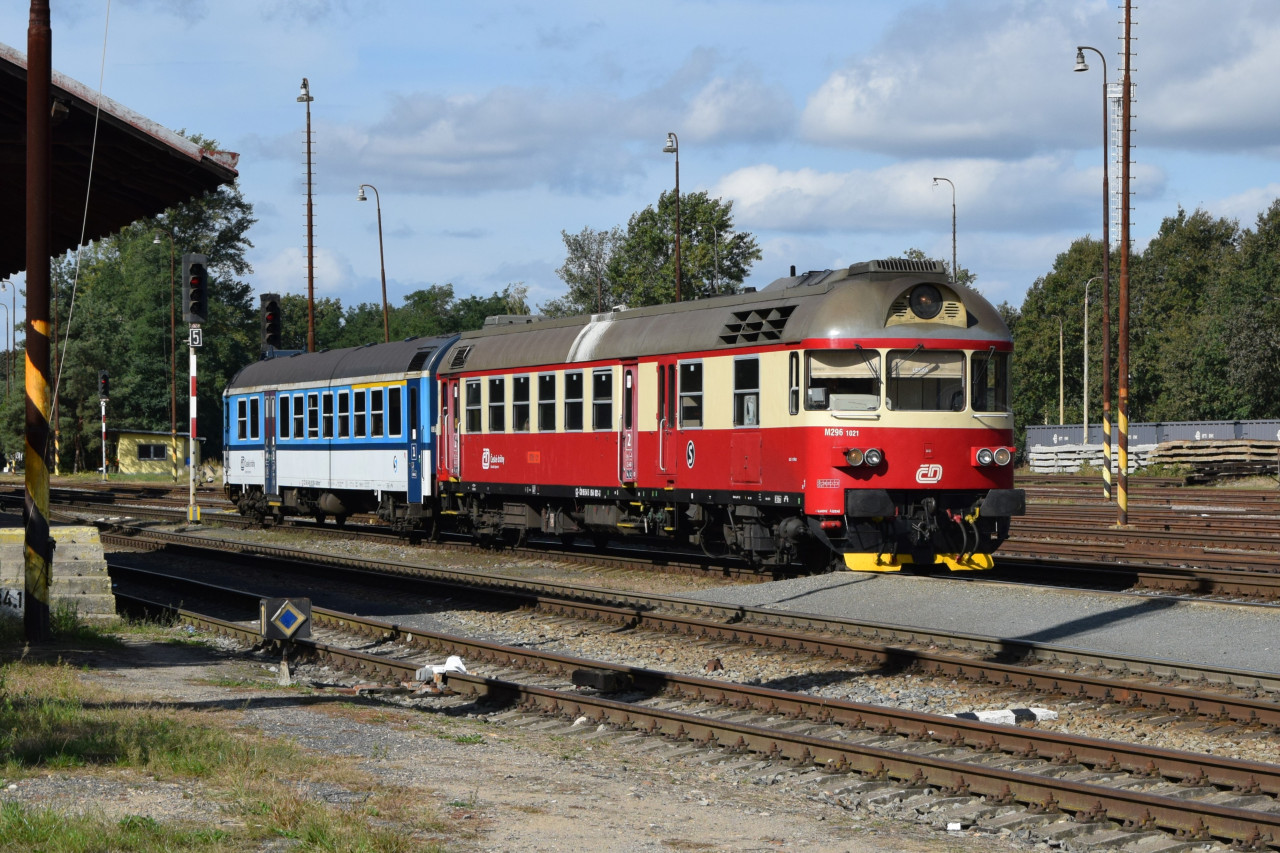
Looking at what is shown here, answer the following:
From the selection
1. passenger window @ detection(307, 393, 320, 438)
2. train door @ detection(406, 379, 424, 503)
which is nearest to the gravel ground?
train door @ detection(406, 379, 424, 503)

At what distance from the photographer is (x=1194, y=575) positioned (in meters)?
17.6

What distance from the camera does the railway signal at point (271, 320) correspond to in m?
33.4

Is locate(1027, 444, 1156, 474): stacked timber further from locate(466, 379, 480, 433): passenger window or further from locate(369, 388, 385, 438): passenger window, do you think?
locate(466, 379, 480, 433): passenger window

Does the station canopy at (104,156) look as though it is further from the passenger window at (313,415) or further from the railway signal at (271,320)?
the railway signal at (271,320)

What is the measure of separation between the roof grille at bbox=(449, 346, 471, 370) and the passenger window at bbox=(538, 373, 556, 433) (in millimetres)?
2661

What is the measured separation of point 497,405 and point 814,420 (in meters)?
7.84

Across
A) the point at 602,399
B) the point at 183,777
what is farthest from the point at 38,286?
the point at 602,399

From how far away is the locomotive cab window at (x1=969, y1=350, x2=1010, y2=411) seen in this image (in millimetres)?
17297

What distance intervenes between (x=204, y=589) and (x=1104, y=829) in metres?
14.7

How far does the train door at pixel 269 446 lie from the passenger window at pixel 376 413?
5178 mm

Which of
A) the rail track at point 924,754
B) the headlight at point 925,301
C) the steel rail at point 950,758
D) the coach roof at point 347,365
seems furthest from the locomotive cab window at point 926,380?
the coach roof at point 347,365

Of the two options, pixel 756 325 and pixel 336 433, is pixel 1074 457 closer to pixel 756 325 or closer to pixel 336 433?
pixel 336 433

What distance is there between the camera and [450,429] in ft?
81.1

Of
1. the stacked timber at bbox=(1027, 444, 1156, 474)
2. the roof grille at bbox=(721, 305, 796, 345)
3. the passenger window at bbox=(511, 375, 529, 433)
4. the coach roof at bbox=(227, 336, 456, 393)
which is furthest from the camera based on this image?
the stacked timber at bbox=(1027, 444, 1156, 474)
